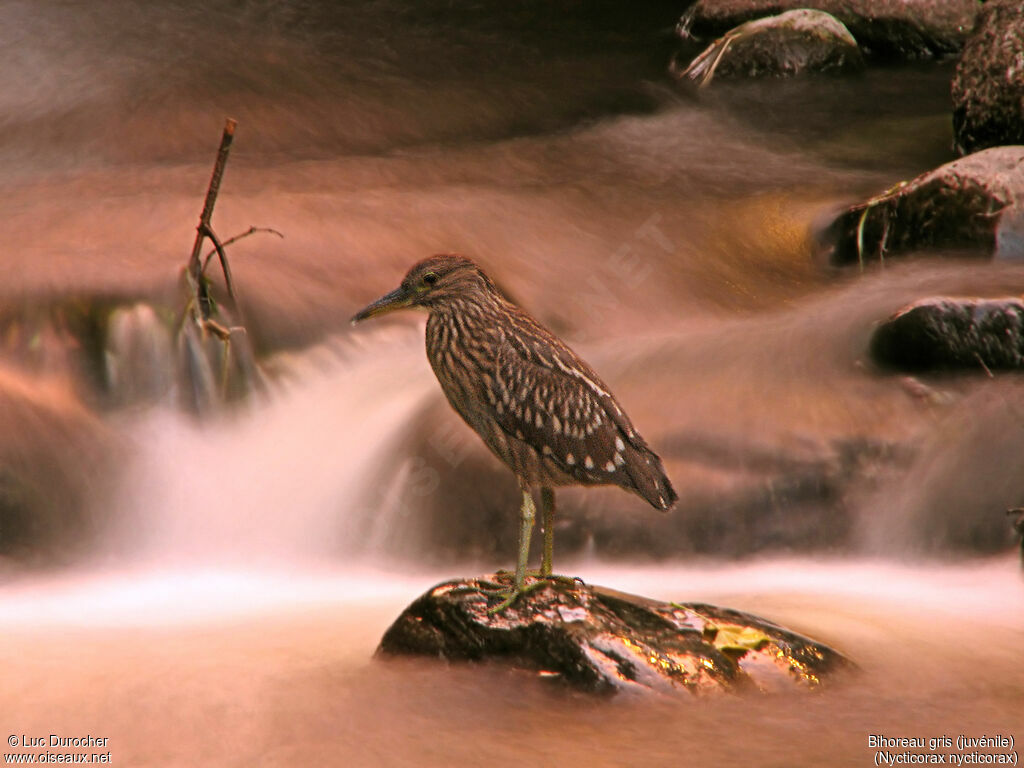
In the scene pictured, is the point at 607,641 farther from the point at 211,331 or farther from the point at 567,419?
the point at 211,331

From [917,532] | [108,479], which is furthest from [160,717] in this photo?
[917,532]

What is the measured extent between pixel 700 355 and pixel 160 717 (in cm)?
426

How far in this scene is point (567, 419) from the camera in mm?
4254

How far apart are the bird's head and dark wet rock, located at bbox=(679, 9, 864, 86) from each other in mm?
8438

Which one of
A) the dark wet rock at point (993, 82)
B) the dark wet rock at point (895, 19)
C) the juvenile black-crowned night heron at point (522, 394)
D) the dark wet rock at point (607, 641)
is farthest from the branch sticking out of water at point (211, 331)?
the dark wet rock at point (895, 19)

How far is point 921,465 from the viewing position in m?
6.48

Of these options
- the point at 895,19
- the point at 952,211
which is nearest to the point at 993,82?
the point at 952,211

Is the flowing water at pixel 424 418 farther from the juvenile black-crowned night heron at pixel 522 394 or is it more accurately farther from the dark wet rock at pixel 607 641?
the juvenile black-crowned night heron at pixel 522 394

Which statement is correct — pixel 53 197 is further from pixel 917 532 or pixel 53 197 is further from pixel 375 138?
pixel 917 532

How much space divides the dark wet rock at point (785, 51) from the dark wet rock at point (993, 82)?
7.86 feet

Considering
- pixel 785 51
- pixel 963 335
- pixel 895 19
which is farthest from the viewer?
pixel 895 19

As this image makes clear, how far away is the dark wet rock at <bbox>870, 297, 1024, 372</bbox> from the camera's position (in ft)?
22.6

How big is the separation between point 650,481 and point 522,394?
21.8 inches

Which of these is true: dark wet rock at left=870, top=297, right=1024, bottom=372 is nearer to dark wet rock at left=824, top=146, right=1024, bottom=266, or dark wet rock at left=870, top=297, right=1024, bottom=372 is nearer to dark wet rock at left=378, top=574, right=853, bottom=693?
dark wet rock at left=824, top=146, right=1024, bottom=266
